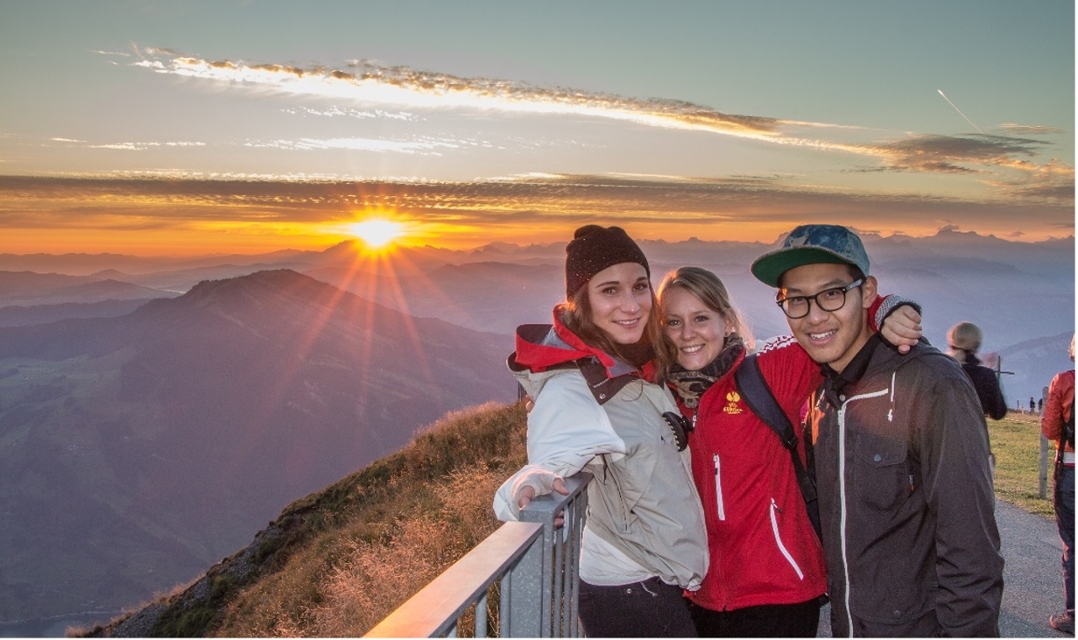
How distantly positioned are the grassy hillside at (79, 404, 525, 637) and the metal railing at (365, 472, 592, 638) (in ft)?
18.2

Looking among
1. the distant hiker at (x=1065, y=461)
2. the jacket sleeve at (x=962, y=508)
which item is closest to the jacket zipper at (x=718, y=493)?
the jacket sleeve at (x=962, y=508)

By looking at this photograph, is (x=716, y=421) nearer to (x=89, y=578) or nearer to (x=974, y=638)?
(x=974, y=638)

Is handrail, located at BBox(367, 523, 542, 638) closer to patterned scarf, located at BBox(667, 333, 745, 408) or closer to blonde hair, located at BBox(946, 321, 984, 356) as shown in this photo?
patterned scarf, located at BBox(667, 333, 745, 408)

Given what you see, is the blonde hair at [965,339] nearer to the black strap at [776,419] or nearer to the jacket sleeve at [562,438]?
the black strap at [776,419]

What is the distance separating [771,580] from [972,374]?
4306 millimetres

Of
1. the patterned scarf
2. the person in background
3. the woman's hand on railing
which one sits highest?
the patterned scarf

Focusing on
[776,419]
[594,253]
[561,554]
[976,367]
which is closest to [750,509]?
[776,419]

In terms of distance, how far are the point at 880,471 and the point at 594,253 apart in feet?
3.86

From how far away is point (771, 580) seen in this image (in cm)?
260

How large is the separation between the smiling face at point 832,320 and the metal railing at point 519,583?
78cm

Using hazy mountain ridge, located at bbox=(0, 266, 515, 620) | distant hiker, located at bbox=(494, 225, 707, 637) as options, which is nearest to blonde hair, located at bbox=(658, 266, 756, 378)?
distant hiker, located at bbox=(494, 225, 707, 637)

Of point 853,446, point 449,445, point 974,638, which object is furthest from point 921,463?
point 449,445

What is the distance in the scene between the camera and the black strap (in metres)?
2.64

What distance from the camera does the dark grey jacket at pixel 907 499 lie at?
214 centimetres
